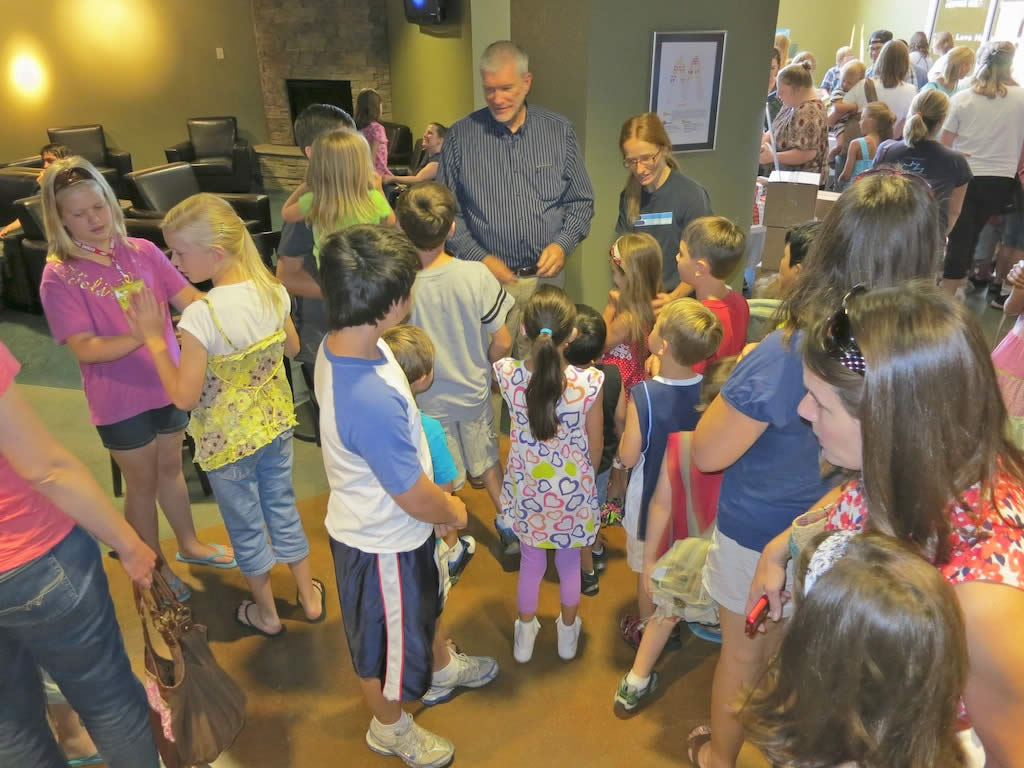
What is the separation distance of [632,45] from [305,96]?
7.70 meters

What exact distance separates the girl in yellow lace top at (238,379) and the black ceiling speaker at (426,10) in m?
5.13

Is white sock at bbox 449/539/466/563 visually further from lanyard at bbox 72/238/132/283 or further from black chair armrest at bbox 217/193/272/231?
black chair armrest at bbox 217/193/272/231

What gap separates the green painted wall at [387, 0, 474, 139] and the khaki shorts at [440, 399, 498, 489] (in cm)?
425

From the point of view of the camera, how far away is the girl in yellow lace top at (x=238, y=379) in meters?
1.90

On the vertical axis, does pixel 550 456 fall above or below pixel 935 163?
below

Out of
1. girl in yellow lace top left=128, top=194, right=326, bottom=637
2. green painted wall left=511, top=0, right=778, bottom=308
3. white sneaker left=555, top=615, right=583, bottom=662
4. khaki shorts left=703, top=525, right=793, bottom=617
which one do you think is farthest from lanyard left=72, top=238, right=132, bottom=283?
green painted wall left=511, top=0, right=778, bottom=308

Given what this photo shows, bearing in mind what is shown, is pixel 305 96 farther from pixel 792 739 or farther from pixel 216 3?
pixel 792 739

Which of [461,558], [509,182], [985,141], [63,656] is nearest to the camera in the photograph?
[63,656]

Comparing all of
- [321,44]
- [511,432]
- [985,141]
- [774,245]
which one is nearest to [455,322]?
[511,432]

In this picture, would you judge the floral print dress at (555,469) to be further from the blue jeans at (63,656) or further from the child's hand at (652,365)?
the blue jeans at (63,656)

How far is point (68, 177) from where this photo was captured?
2090mm

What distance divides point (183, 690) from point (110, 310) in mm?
1131

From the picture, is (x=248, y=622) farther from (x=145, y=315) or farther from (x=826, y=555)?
(x=826, y=555)

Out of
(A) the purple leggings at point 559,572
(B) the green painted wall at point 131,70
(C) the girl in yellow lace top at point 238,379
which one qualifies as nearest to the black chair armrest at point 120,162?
(B) the green painted wall at point 131,70
